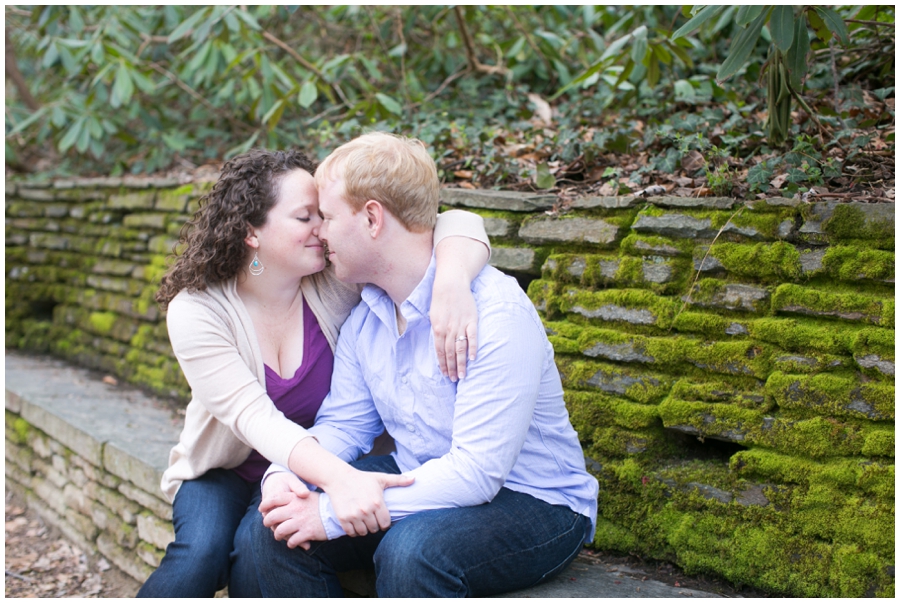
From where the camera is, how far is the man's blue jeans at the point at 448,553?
167 cm

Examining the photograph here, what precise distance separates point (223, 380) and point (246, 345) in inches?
5.7

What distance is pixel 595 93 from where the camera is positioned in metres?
4.34

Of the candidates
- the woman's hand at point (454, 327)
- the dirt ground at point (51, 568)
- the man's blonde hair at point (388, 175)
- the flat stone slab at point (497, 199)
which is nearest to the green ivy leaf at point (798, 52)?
the flat stone slab at point (497, 199)

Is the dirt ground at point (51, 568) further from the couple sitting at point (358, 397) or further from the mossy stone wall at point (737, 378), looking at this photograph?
the mossy stone wall at point (737, 378)

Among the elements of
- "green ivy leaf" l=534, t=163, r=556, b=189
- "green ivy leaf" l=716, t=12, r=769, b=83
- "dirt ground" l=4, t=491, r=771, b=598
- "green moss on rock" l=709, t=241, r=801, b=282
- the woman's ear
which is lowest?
"dirt ground" l=4, t=491, r=771, b=598

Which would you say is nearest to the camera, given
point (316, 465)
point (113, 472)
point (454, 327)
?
point (454, 327)

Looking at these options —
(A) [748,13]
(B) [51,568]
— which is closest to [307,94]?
(A) [748,13]

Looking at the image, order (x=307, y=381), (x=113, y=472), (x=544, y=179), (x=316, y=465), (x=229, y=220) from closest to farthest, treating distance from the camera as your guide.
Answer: (x=316, y=465), (x=229, y=220), (x=307, y=381), (x=544, y=179), (x=113, y=472)

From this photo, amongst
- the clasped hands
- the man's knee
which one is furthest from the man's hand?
the man's knee

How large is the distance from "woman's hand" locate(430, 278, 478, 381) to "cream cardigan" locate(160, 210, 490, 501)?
25 centimetres

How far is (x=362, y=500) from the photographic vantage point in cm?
176

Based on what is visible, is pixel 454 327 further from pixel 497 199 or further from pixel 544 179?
pixel 544 179

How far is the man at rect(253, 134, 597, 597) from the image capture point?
1.71 m

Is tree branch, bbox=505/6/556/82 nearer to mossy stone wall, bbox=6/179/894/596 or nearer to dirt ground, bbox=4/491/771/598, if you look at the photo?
mossy stone wall, bbox=6/179/894/596
